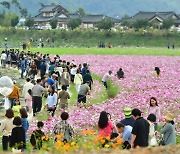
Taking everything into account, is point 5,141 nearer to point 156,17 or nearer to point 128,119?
point 128,119

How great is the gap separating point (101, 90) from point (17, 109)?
13.0 meters

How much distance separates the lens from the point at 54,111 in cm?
2062

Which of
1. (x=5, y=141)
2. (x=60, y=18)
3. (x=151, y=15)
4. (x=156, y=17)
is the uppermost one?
(x=151, y=15)

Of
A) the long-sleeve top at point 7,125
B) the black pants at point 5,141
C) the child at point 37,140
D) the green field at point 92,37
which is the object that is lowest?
the black pants at point 5,141

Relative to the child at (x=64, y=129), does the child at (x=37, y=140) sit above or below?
below

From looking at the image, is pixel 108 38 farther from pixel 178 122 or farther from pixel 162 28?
pixel 178 122

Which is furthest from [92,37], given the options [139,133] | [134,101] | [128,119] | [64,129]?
[139,133]

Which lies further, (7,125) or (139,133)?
(7,125)

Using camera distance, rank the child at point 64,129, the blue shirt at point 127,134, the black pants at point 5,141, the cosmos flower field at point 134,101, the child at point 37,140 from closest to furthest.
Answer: the blue shirt at point 127,134
the child at point 37,140
the child at point 64,129
the black pants at point 5,141
the cosmos flower field at point 134,101

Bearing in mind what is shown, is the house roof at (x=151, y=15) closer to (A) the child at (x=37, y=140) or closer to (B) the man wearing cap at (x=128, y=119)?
(B) the man wearing cap at (x=128, y=119)

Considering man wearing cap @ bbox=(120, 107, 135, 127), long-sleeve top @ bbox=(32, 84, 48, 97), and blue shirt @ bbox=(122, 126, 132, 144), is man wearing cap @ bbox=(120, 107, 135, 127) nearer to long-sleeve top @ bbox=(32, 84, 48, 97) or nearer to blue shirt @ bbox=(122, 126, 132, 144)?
blue shirt @ bbox=(122, 126, 132, 144)

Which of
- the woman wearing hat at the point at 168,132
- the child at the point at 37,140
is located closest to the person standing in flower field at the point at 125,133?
the woman wearing hat at the point at 168,132

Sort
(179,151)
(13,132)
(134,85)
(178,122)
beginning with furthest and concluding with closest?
(134,85) → (178,122) → (13,132) → (179,151)

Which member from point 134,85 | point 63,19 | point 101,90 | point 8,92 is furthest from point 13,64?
point 63,19
